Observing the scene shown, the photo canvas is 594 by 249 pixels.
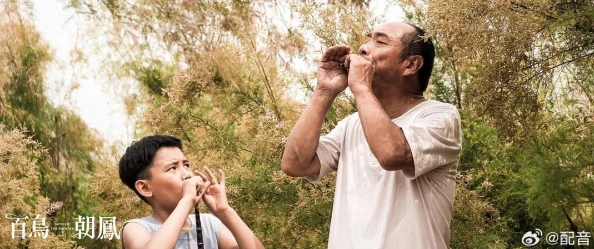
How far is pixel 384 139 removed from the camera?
2314 mm

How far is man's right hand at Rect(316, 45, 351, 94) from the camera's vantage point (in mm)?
2674

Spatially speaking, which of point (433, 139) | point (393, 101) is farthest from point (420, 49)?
point (433, 139)

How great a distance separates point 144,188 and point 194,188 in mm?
259

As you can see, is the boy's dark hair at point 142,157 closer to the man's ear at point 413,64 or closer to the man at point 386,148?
the man at point 386,148

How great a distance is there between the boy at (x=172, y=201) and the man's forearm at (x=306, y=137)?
0.30 m

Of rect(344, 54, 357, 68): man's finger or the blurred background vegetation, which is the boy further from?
the blurred background vegetation

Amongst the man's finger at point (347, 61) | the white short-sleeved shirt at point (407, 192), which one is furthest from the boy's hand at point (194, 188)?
the man's finger at point (347, 61)

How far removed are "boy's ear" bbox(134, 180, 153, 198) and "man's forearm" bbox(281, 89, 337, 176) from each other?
0.56m

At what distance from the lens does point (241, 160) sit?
212 inches

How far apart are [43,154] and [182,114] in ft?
9.36

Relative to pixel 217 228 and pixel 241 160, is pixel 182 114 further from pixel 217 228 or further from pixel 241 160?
pixel 217 228

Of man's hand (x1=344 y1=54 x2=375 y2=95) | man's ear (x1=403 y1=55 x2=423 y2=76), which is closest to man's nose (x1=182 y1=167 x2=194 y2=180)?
man's hand (x1=344 y1=54 x2=375 y2=95)

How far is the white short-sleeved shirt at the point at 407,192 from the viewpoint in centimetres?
234

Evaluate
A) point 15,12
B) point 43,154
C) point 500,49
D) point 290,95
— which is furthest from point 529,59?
point 15,12
